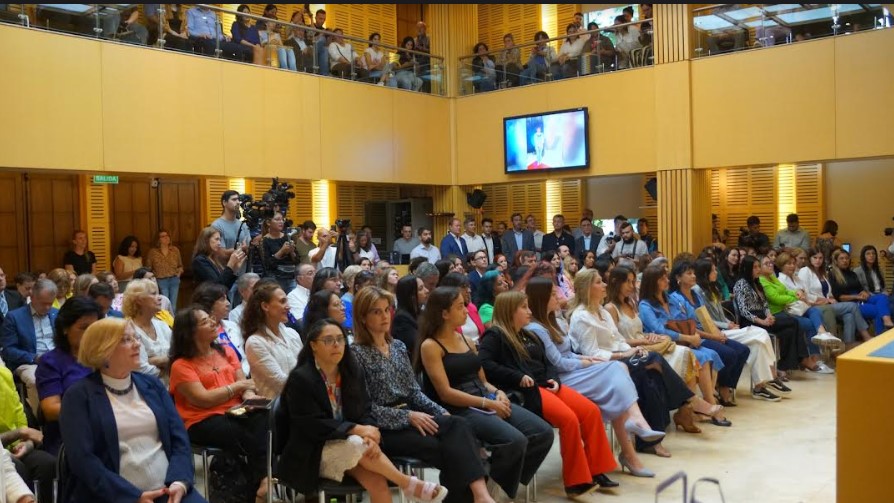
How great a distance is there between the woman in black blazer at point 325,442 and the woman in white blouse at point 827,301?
7206mm

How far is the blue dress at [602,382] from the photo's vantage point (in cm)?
551

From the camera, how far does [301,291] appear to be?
23.7 ft

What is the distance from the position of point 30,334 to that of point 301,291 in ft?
7.37

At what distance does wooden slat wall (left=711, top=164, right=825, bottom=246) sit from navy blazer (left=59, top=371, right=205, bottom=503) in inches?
501

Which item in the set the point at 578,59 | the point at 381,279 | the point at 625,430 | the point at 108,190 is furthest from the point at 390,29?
the point at 625,430

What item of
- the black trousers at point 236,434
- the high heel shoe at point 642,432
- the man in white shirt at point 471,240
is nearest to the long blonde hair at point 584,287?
the high heel shoe at point 642,432

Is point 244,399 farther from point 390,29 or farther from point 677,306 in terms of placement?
point 390,29

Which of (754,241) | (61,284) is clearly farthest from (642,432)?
(754,241)

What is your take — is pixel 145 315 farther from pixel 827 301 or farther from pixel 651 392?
pixel 827 301

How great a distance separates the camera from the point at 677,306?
7.34 metres

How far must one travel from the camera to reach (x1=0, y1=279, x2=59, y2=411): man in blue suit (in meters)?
5.30

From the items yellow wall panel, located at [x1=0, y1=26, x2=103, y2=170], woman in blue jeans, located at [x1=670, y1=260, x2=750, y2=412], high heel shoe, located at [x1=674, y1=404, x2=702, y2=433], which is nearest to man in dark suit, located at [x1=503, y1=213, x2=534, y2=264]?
woman in blue jeans, located at [x1=670, y1=260, x2=750, y2=412]

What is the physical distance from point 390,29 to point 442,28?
2.79 metres

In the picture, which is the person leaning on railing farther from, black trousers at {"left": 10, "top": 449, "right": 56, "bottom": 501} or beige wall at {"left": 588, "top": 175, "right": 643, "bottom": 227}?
black trousers at {"left": 10, "top": 449, "right": 56, "bottom": 501}
